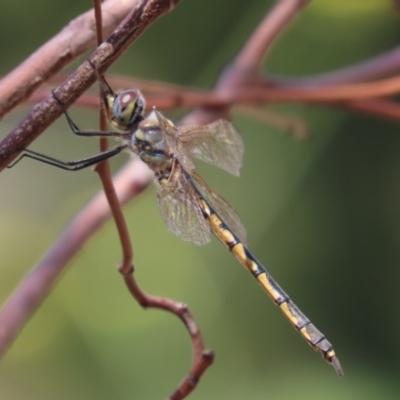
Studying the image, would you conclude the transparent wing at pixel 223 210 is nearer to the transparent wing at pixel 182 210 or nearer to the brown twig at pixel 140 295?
the transparent wing at pixel 182 210

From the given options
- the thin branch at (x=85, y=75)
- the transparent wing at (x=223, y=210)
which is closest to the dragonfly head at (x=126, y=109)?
the transparent wing at (x=223, y=210)

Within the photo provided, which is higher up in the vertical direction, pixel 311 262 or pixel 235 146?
pixel 235 146

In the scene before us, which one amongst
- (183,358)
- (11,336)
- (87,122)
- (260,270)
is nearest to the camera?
(11,336)

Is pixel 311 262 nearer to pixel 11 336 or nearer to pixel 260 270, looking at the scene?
pixel 260 270

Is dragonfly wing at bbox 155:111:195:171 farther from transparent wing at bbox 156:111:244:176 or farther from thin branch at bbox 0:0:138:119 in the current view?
thin branch at bbox 0:0:138:119

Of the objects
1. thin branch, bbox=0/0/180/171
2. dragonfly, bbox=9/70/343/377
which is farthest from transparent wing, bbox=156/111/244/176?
thin branch, bbox=0/0/180/171

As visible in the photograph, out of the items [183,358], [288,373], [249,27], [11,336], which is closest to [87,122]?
[249,27]
